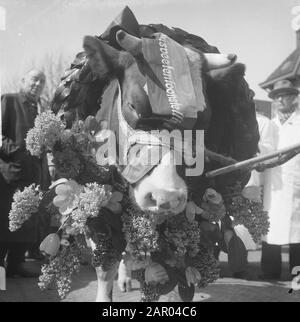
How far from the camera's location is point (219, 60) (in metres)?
2.38

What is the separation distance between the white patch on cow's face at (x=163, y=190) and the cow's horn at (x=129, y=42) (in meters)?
0.58

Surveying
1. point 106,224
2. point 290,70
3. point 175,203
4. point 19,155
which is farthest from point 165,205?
point 290,70

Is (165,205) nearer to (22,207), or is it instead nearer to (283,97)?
(22,207)

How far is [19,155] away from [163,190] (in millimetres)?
2250

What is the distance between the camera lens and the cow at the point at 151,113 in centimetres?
193

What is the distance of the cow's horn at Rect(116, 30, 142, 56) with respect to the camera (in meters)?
2.24

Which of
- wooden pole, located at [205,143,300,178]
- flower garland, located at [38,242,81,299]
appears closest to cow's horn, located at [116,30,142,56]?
wooden pole, located at [205,143,300,178]

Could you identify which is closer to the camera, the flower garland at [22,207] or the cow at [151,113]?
the cow at [151,113]

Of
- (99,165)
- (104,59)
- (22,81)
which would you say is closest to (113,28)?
(104,59)

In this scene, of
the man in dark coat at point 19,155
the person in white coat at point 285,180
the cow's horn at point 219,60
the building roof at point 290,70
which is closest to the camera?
the cow's horn at point 219,60

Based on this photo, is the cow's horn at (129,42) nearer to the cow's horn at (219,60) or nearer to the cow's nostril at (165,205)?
the cow's horn at (219,60)

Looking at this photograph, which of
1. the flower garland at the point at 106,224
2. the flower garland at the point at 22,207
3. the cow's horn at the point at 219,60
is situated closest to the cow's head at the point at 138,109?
the cow's horn at the point at 219,60

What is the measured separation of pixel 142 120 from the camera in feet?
6.98

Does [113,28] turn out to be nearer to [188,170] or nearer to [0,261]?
[188,170]
